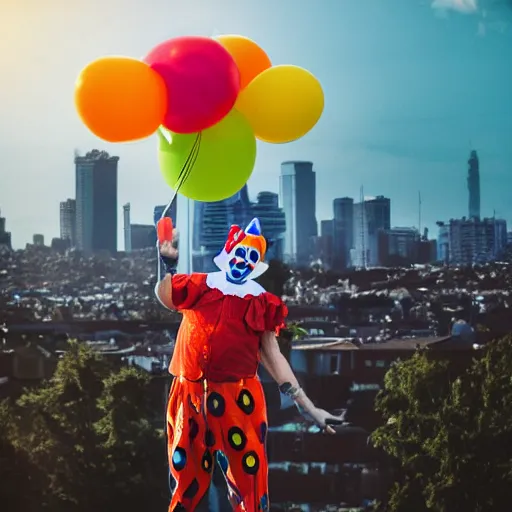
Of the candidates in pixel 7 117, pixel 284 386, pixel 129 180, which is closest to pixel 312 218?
pixel 129 180

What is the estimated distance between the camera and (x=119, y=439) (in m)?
3.19

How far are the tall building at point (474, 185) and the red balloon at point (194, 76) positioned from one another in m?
1.29

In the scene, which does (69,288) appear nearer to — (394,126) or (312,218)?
(312,218)

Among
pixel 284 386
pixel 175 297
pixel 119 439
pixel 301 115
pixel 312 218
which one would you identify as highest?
pixel 301 115

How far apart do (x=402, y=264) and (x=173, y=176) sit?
1166mm

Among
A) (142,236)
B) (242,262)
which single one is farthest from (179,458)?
(142,236)

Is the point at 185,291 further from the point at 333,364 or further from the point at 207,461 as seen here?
the point at 333,364

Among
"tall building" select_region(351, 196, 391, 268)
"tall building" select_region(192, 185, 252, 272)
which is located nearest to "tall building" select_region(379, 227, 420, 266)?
"tall building" select_region(351, 196, 391, 268)

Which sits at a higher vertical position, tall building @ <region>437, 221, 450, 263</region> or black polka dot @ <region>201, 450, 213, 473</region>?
tall building @ <region>437, 221, 450, 263</region>

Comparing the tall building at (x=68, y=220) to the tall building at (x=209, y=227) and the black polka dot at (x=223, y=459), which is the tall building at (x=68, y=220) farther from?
the black polka dot at (x=223, y=459)

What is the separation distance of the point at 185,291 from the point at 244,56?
717mm

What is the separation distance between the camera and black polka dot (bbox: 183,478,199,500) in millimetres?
2344

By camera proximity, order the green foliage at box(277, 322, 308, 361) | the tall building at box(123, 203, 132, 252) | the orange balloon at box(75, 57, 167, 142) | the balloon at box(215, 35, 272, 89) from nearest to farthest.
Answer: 1. the orange balloon at box(75, 57, 167, 142)
2. the balloon at box(215, 35, 272, 89)
3. the green foliage at box(277, 322, 308, 361)
4. the tall building at box(123, 203, 132, 252)

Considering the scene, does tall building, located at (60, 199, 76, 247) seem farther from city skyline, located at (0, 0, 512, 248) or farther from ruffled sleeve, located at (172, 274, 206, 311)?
ruffled sleeve, located at (172, 274, 206, 311)
